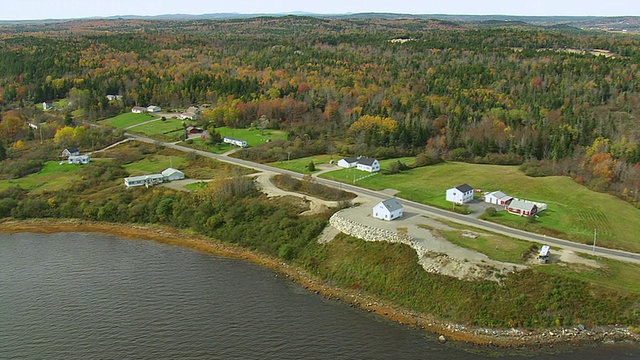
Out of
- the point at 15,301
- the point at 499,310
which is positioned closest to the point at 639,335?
the point at 499,310

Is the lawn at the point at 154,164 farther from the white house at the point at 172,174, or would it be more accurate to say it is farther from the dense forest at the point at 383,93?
the dense forest at the point at 383,93

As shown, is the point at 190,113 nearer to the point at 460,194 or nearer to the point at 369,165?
the point at 369,165

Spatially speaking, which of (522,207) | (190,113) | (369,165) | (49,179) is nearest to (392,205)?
(522,207)

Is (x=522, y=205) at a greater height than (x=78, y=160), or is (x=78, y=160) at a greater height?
(x=522, y=205)

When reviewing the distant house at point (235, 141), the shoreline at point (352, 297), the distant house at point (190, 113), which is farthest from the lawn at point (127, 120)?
the shoreline at point (352, 297)

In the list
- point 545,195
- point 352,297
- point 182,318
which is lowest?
point 352,297

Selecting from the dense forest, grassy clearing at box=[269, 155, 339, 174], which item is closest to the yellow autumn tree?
the dense forest
